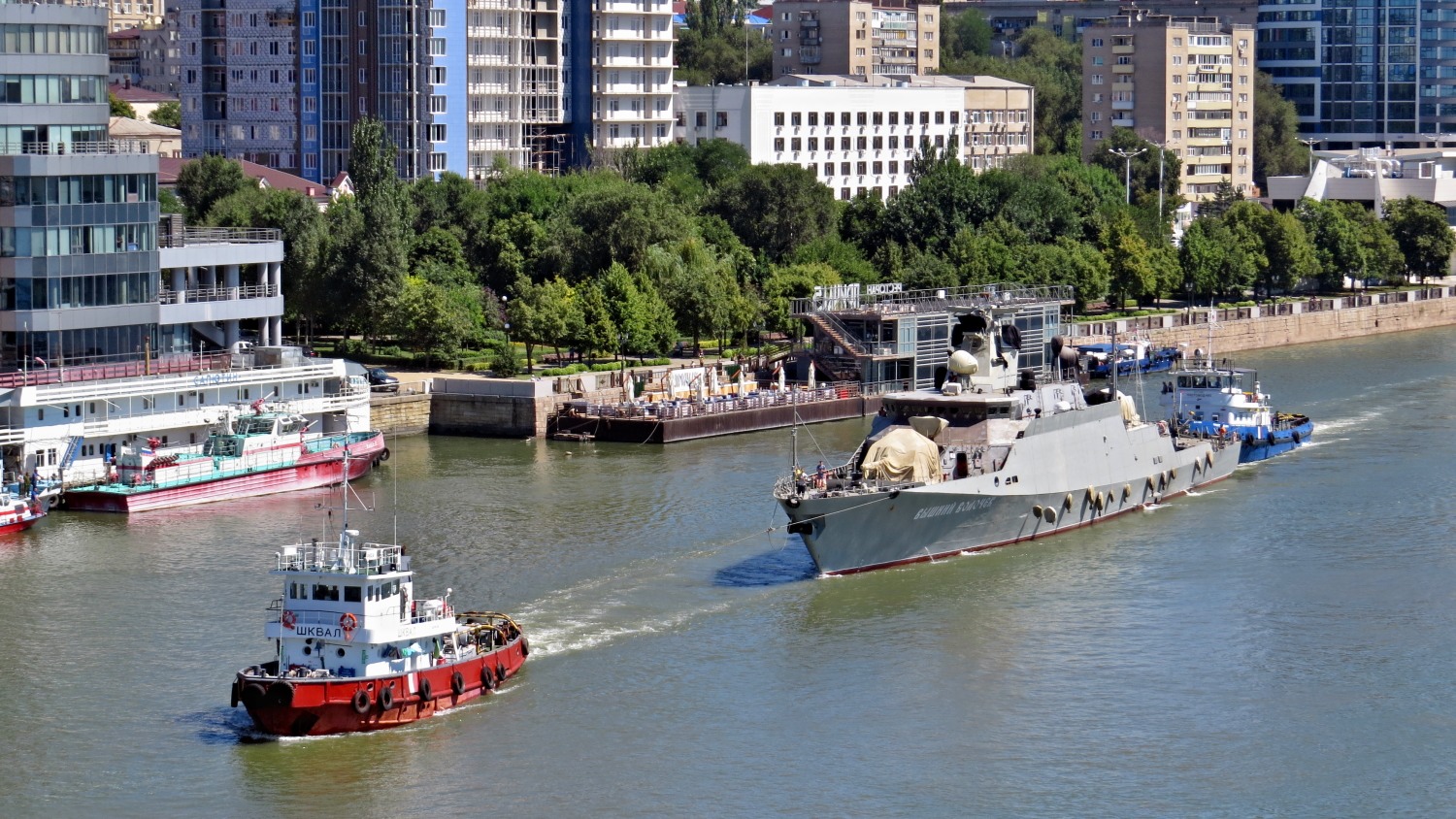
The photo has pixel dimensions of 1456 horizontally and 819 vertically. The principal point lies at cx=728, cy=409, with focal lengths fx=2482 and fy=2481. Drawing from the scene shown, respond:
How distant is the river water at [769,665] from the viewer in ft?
105

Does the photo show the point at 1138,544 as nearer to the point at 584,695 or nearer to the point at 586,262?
the point at 584,695

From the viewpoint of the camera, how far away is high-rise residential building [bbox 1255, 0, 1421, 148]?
495 feet

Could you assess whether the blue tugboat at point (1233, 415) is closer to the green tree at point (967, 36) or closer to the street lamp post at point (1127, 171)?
the street lamp post at point (1127, 171)

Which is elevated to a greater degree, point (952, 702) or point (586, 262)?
point (586, 262)

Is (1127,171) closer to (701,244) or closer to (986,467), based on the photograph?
(701,244)

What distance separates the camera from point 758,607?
4144cm

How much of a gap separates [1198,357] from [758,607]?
91.4ft

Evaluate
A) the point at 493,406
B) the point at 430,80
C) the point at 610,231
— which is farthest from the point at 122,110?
the point at 493,406

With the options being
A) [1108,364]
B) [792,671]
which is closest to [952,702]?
[792,671]

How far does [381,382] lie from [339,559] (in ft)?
98.5

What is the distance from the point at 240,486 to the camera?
53.3m

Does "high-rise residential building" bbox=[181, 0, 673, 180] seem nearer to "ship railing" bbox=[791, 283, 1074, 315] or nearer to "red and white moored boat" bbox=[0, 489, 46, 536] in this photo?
"ship railing" bbox=[791, 283, 1074, 315]

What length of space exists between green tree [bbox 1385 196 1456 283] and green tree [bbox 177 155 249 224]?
161 feet

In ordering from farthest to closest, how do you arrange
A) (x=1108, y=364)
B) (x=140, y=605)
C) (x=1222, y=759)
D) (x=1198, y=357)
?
(x=1108, y=364) < (x=1198, y=357) < (x=140, y=605) < (x=1222, y=759)
